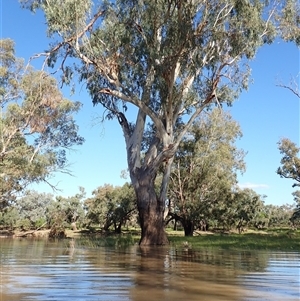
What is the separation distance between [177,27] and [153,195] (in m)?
5.83

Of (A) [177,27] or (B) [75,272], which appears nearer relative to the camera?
(B) [75,272]

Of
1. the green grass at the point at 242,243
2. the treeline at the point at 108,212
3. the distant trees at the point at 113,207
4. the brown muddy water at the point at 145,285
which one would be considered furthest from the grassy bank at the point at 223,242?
the distant trees at the point at 113,207

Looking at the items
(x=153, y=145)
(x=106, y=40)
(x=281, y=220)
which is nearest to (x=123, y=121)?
(x=153, y=145)

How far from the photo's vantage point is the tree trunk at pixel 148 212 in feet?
44.3

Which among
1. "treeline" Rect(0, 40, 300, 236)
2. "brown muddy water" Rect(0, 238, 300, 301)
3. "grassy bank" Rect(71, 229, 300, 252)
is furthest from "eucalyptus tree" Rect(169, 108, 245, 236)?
"brown muddy water" Rect(0, 238, 300, 301)

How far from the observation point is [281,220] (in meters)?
82.8

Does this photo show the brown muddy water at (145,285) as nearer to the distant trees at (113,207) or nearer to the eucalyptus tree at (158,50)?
the eucalyptus tree at (158,50)

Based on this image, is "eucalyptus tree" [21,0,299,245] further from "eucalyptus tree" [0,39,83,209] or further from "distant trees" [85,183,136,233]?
"distant trees" [85,183,136,233]

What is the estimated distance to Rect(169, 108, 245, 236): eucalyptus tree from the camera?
2578cm

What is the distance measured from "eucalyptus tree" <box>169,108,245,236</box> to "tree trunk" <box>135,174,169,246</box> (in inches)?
470

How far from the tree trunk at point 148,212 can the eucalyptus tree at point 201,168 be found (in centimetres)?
1194

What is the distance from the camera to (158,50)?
43.8 feet

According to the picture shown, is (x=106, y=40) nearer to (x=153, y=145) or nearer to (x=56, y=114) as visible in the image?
(x=153, y=145)

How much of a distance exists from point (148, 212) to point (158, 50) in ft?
18.6
